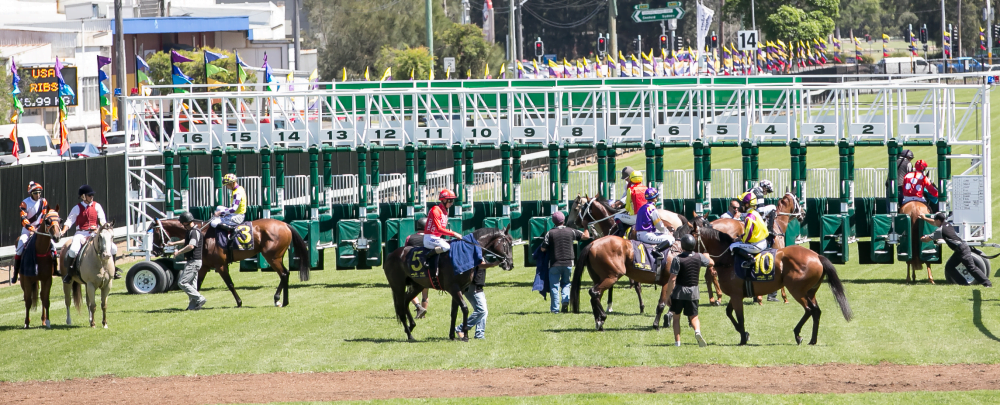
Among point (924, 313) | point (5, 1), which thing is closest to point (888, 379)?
point (924, 313)

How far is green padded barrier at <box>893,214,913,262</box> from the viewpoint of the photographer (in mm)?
18172

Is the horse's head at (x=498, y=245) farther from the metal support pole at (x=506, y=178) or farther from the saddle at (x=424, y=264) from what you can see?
the metal support pole at (x=506, y=178)

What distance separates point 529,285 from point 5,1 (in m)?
47.6

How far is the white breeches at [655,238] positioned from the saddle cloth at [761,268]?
4.63 ft

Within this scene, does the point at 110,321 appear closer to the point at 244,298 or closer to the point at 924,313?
the point at 244,298

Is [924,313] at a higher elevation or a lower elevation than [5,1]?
lower

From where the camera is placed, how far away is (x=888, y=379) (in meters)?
11.3

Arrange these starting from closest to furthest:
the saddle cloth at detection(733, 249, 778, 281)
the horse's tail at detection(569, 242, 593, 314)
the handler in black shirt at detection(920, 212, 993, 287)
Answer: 1. the saddle cloth at detection(733, 249, 778, 281)
2. the horse's tail at detection(569, 242, 593, 314)
3. the handler in black shirt at detection(920, 212, 993, 287)

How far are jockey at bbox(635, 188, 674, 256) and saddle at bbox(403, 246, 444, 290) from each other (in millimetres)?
2693

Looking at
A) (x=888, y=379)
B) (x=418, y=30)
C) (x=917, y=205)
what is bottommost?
(x=888, y=379)

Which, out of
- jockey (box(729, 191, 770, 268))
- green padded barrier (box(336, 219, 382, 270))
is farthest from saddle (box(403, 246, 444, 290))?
green padded barrier (box(336, 219, 382, 270))

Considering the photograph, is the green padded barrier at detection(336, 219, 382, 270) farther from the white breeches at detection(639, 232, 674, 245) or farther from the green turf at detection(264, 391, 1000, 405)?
the green turf at detection(264, 391, 1000, 405)

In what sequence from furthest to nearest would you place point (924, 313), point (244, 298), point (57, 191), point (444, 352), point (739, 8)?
point (739, 8), point (57, 191), point (244, 298), point (924, 313), point (444, 352)

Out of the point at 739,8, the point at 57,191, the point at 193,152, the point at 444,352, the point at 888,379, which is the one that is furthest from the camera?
the point at 739,8
